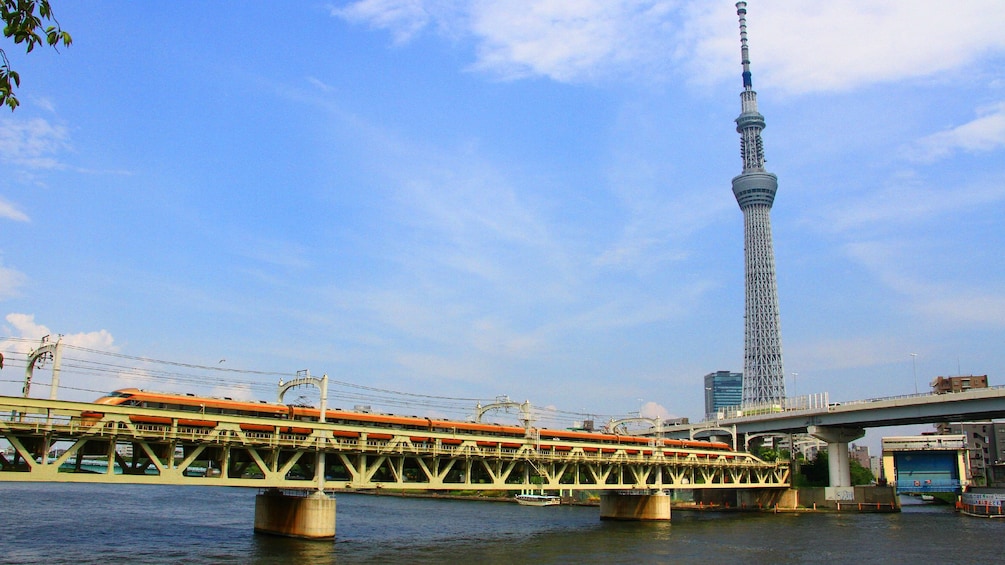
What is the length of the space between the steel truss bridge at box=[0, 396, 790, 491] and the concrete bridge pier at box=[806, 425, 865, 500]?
1820 inches

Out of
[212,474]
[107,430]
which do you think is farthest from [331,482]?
[107,430]

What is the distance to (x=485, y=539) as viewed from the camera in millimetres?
67188

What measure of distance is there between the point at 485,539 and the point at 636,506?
32.5m

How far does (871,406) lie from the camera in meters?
111

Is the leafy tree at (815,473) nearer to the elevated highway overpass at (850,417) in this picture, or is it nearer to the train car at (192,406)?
the elevated highway overpass at (850,417)

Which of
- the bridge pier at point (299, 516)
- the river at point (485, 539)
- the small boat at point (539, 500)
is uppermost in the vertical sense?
the bridge pier at point (299, 516)

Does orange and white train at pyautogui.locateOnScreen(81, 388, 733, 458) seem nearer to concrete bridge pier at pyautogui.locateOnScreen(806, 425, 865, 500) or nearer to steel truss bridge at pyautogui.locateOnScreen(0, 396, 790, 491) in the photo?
steel truss bridge at pyautogui.locateOnScreen(0, 396, 790, 491)

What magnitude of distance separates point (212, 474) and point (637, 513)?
181 ft

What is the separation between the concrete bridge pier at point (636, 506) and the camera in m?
91.9

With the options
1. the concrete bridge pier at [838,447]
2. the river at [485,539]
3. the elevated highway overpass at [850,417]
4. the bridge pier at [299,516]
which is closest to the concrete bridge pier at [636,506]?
the river at [485,539]

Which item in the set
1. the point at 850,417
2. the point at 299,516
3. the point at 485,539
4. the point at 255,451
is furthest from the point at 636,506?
the point at 255,451

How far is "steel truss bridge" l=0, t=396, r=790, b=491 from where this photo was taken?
45.5 meters

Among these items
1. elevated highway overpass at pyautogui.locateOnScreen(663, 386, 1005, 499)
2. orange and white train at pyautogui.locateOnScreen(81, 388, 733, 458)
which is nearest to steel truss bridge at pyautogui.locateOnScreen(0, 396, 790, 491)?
orange and white train at pyautogui.locateOnScreen(81, 388, 733, 458)

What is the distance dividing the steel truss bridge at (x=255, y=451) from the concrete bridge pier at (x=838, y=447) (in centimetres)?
4624
